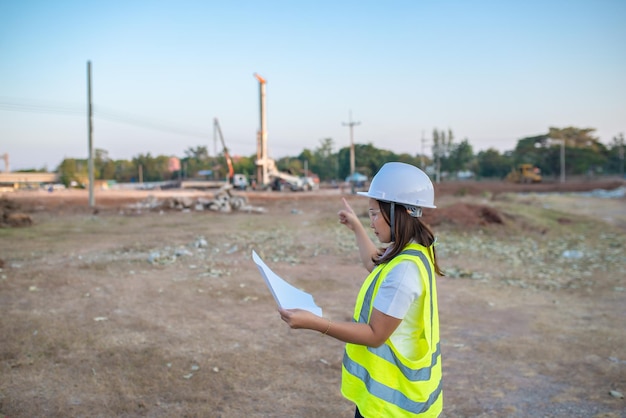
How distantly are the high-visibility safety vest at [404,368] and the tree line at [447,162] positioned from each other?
44903 millimetres

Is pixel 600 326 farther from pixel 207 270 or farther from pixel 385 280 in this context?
pixel 207 270

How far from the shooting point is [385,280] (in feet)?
5.32

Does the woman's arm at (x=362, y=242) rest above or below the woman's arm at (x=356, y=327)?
above

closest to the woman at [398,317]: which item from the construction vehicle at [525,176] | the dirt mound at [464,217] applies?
the dirt mound at [464,217]

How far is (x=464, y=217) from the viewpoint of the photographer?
1277 cm

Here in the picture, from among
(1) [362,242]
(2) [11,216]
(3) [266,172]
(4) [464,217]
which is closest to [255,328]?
(1) [362,242]

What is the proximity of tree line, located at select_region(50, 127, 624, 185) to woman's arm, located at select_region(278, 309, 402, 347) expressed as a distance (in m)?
45.1

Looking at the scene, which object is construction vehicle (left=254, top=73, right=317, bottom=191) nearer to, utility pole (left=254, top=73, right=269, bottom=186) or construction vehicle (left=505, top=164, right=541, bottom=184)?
utility pole (left=254, top=73, right=269, bottom=186)

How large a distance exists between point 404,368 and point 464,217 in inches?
461

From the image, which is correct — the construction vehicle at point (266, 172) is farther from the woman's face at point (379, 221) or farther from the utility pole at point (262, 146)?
the woman's face at point (379, 221)

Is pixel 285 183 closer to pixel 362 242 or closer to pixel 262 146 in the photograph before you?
pixel 262 146

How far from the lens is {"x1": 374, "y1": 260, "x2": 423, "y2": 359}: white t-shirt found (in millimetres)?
1575

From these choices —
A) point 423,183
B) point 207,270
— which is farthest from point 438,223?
point 423,183

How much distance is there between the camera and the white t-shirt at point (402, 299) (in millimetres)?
1575
